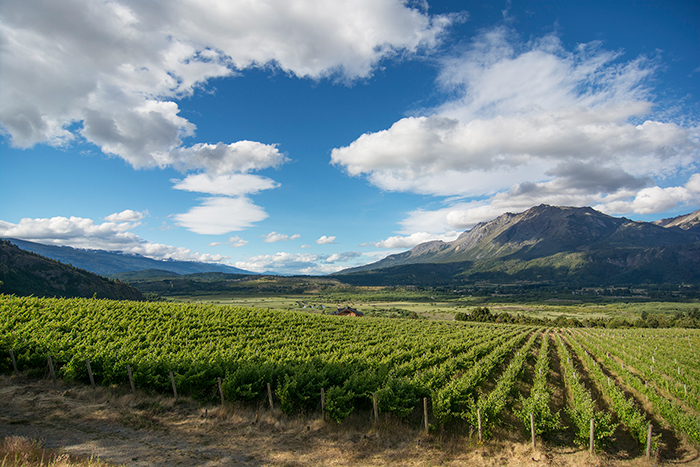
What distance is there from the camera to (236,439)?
13.7 meters

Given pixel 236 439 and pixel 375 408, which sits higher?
pixel 375 408

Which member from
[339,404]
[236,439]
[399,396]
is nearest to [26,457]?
[236,439]

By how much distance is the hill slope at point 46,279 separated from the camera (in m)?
118

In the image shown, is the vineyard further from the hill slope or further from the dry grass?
the hill slope

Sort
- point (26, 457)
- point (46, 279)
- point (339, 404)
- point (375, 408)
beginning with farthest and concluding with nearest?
point (46, 279) < point (375, 408) < point (339, 404) < point (26, 457)

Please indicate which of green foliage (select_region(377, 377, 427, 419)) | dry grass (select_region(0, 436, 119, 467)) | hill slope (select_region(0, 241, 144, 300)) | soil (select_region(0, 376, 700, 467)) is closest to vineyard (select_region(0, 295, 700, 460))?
green foliage (select_region(377, 377, 427, 419))

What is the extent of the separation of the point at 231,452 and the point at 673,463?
18612 mm

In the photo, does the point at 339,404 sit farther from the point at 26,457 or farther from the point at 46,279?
the point at 46,279

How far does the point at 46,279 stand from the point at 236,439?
16631 centimetres

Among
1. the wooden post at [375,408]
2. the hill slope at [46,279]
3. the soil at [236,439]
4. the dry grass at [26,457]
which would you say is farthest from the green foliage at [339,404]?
the hill slope at [46,279]

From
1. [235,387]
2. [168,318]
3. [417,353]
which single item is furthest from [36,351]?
[417,353]

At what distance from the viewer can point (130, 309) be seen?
1673 inches

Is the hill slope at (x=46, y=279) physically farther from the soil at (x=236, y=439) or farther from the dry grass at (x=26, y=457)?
the dry grass at (x=26, y=457)

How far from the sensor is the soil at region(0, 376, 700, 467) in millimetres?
12188
